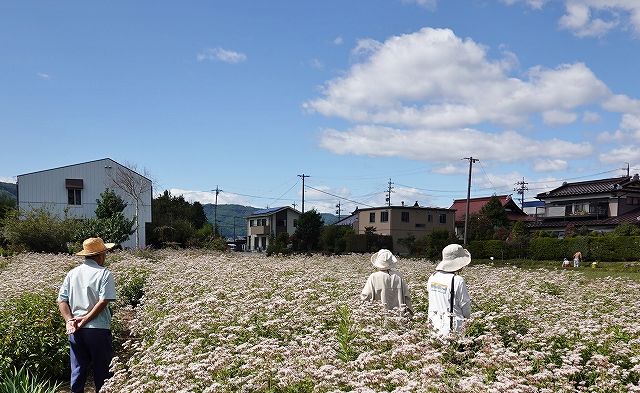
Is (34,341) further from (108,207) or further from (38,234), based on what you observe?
(108,207)

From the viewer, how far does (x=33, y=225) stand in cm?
2844

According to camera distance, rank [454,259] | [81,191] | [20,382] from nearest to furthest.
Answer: [20,382], [454,259], [81,191]

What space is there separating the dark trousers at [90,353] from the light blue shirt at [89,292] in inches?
4.2

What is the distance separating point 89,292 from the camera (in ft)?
21.2

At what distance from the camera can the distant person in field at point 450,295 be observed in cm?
648

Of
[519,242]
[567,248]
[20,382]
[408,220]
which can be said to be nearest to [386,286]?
[20,382]

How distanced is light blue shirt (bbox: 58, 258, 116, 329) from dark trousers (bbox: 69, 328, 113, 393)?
A: 4.2 inches

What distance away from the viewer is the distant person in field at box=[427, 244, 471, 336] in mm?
6480

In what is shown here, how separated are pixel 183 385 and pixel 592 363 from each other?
3933 millimetres

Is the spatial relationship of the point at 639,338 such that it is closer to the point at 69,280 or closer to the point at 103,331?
the point at 103,331

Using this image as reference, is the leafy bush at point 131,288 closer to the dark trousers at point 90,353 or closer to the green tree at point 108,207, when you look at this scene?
the dark trousers at point 90,353

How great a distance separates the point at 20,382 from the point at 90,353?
93 centimetres

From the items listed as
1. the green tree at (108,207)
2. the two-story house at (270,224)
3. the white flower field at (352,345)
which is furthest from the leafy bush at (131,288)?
the two-story house at (270,224)

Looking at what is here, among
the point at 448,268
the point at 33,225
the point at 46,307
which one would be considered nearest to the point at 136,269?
the point at 46,307
